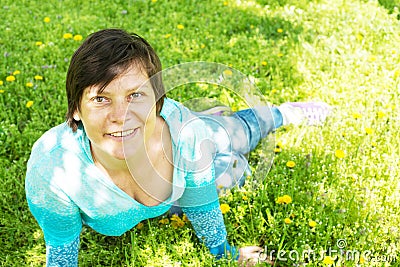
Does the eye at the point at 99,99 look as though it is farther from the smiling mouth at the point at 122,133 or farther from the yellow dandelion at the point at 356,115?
the yellow dandelion at the point at 356,115

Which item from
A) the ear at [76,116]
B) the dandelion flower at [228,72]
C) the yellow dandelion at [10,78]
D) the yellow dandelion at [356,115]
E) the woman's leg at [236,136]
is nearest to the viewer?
the ear at [76,116]

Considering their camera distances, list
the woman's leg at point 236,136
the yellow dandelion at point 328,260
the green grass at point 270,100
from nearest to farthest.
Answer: the yellow dandelion at point 328,260
the green grass at point 270,100
the woman's leg at point 236,136

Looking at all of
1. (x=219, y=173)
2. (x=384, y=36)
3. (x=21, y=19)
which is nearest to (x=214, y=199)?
(x=219, y=173)

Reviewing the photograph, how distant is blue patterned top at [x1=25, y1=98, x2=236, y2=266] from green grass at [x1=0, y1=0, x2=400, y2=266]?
0.28m

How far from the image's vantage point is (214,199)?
250 centimetres

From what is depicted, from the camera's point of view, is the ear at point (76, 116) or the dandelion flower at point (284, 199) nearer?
the ear at point (76, 116)

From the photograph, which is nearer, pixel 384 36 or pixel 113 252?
pixel 113 252

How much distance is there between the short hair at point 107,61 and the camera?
1978 mm

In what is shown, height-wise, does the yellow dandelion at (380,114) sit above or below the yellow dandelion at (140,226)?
above

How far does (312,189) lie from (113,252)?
115 cm

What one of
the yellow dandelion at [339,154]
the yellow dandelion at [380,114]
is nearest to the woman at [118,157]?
the yellow dandelion at [339,154]

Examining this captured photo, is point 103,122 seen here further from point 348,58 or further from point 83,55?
point 348,58

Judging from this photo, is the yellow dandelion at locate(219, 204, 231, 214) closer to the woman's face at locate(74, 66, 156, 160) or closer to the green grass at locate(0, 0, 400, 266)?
the green grass at locate(0, 0, 400, 266)

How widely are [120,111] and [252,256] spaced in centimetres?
116
